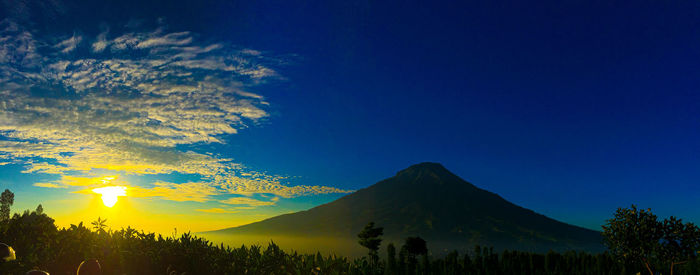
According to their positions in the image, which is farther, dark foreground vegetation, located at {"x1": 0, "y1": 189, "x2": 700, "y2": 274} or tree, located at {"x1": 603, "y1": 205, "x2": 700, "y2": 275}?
tree, located at {"x1": 603, "y1": 205, "x2": 700, "y2": 275}

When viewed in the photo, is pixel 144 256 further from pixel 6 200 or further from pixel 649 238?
pixel 6 200

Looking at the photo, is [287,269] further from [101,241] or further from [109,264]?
[101,241]

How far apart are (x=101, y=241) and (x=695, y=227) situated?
25.4 meters

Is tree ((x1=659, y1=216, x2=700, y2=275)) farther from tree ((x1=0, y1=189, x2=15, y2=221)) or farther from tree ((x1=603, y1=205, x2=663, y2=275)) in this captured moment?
tree ((x1=0, y1=189, x2=15, y2=221))

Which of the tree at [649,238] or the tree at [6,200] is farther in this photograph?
the tree at [6,200]

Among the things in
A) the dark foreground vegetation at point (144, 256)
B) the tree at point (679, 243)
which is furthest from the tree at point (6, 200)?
the tree at point (679, 243)

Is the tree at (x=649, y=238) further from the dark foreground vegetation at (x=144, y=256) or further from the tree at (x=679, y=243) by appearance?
the dark foreground vegetation at (x=144, y=256)

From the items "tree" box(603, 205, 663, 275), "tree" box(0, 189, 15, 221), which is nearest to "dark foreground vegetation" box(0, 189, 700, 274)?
"tree" box(603, 205, 663, 275)

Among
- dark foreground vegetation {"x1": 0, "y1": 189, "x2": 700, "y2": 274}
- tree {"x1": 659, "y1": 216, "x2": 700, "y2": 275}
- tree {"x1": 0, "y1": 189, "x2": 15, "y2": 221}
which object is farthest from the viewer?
tree {"x1": 0, "y1": 189, "x2": 15, "y2": 221}

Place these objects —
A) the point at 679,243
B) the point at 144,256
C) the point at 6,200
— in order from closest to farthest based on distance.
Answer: the point at 144,256, the point at 679,243, the point at 6,200

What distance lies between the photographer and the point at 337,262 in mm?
8867

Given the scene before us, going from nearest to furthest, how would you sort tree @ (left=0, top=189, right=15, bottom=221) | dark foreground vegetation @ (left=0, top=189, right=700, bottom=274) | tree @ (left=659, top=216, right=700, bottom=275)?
dark foreground vegetation @ (left=0, top=189, right=700, bottom=274), tree @ (left=659, top=216, right=700, bottom=275), tree @ (left=0, top=189, right=15, bottom=221)

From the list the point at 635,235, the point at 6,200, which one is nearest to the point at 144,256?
the point at 635,235

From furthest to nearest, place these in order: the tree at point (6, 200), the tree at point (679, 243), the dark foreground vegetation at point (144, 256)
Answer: the tree at point (6, 200), the tree at point (679, 243), the dark foreground vegetation at point (144, 256)
